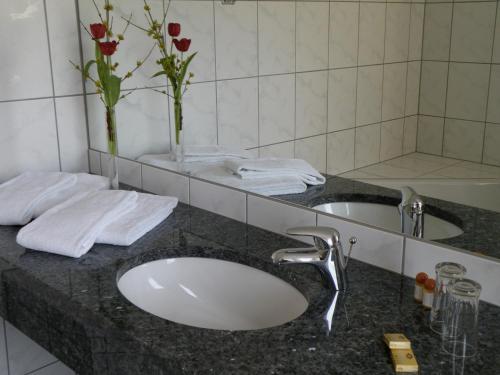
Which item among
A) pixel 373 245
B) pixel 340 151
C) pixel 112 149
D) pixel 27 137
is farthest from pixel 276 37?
pixel 27 137

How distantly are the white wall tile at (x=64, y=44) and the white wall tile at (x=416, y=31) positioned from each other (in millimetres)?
1165

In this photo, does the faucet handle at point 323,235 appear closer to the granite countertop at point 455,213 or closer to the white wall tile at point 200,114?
the granite countertop at point 455,213

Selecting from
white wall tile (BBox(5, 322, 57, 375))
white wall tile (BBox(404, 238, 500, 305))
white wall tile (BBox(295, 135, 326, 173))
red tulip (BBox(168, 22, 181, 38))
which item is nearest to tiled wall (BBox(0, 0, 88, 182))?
red tulip (BBox(168, 22, 181, 38))

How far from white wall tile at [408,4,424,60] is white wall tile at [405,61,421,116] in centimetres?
2

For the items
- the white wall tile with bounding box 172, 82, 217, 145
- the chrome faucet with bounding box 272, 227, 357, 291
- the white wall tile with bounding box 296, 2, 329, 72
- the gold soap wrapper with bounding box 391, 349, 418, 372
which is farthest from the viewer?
the white wall tile with bounding box 172, 82, 217, 145

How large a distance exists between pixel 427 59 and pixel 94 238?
826 millimetres

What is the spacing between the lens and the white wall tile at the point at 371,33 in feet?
3.99

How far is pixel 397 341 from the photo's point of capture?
0.96 meters

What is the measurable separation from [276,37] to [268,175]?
0.33m

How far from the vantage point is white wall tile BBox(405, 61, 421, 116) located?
1.14 m

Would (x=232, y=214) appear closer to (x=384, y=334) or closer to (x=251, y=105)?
(x=251, y=105)

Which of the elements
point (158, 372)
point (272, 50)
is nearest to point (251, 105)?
point (272, 50)

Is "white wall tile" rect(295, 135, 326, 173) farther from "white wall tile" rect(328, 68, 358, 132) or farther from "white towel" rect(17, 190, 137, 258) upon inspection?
"white towel" rect(17, 190, 137, 258)

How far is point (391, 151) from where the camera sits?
120cm
